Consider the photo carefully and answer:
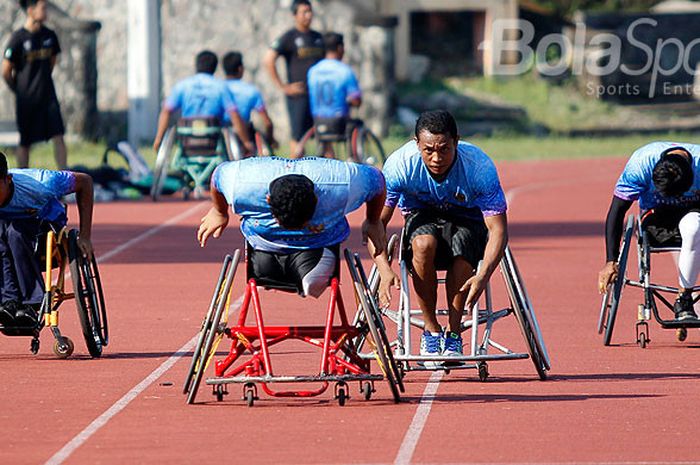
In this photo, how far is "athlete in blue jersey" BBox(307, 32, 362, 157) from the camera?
2267 centimetres

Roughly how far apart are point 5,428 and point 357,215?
12.3 metres

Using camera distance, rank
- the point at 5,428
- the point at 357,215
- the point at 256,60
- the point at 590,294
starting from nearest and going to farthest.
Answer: the point at 5,428
the point at 590,294
the point at 357,215
the point at 256,60

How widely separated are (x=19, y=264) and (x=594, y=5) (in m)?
34.1

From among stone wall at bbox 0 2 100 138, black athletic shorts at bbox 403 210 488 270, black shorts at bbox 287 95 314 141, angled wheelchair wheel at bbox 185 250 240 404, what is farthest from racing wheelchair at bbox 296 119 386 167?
angled wheelchair wheel at bbox 185 250 240 404

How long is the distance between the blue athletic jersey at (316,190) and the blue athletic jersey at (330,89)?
13.6 metres

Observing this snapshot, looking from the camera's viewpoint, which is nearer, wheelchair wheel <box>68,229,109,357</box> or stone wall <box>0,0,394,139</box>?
wheelchair wheel <box>68,229,109,357</box>

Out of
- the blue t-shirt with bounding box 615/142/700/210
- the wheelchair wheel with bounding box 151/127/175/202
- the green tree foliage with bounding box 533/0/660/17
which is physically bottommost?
the wheelchair wheel with bounding box 151/127/175/202

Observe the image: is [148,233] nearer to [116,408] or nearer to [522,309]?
[522,309]

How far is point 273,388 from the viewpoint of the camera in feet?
31.9

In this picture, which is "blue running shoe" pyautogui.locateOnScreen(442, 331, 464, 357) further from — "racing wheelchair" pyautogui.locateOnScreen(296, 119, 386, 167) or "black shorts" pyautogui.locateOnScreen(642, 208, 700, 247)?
"racing wheelchair" pyautogui.locateOnScreen(296, 119, 386, 167)

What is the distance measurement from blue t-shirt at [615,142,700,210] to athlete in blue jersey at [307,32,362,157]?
11.4m

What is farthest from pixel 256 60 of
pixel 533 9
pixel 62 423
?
pixel 62 423

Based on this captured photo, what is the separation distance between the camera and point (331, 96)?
2269 cm

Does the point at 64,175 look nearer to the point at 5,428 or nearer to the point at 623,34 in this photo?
the point at 5,428
